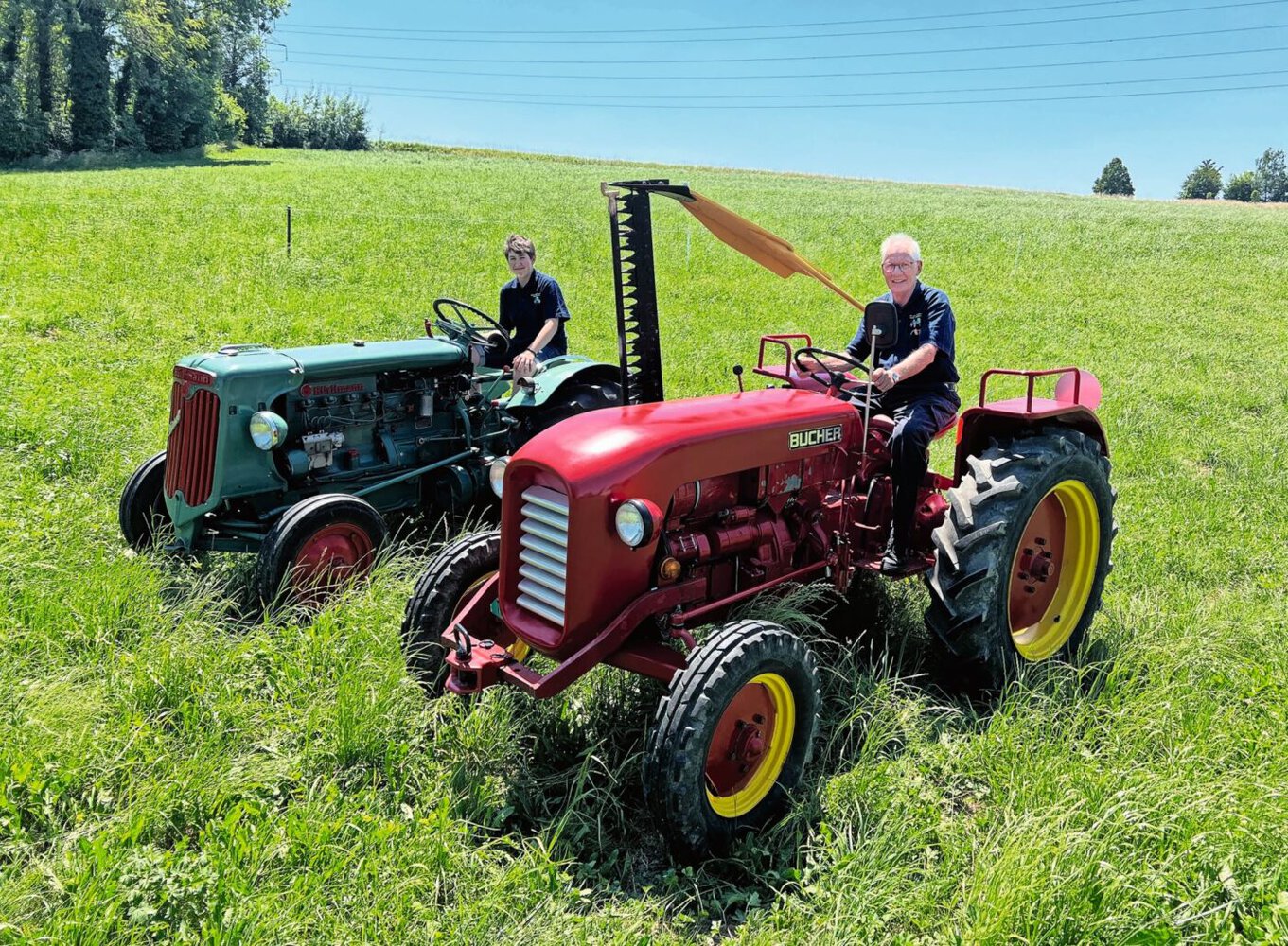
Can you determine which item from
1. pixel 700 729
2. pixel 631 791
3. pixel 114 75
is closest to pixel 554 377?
pixel 631 791

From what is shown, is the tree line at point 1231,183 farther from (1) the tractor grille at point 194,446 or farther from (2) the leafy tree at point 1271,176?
(1) the tractor grille at point 194,446

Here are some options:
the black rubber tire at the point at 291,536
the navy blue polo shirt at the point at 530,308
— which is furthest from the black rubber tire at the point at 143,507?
the navy blue polo shirt at the point at 530,308

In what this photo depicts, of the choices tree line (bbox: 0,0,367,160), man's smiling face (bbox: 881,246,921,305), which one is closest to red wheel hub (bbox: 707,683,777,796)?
man's smiling face (bbox: 881,246,921,305)

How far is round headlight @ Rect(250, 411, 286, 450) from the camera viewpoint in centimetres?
467

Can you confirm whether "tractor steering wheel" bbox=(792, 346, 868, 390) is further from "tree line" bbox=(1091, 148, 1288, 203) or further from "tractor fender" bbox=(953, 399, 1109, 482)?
"tree line" bbox=(1091, 148, 1288, 203)

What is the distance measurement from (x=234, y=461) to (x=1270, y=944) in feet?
15.3

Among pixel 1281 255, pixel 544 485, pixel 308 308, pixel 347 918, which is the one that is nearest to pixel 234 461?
pixel 544 485

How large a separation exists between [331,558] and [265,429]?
776mm

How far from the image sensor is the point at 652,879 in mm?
2926

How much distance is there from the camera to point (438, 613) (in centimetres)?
362

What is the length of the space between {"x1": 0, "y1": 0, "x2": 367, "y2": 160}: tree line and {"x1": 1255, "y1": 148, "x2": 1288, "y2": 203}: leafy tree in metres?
80.4

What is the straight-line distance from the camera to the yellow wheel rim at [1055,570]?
422 centimetres

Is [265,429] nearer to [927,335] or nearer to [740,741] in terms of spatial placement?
[740,741]

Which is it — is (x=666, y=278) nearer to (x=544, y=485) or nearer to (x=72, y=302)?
(x=72, y=302)
